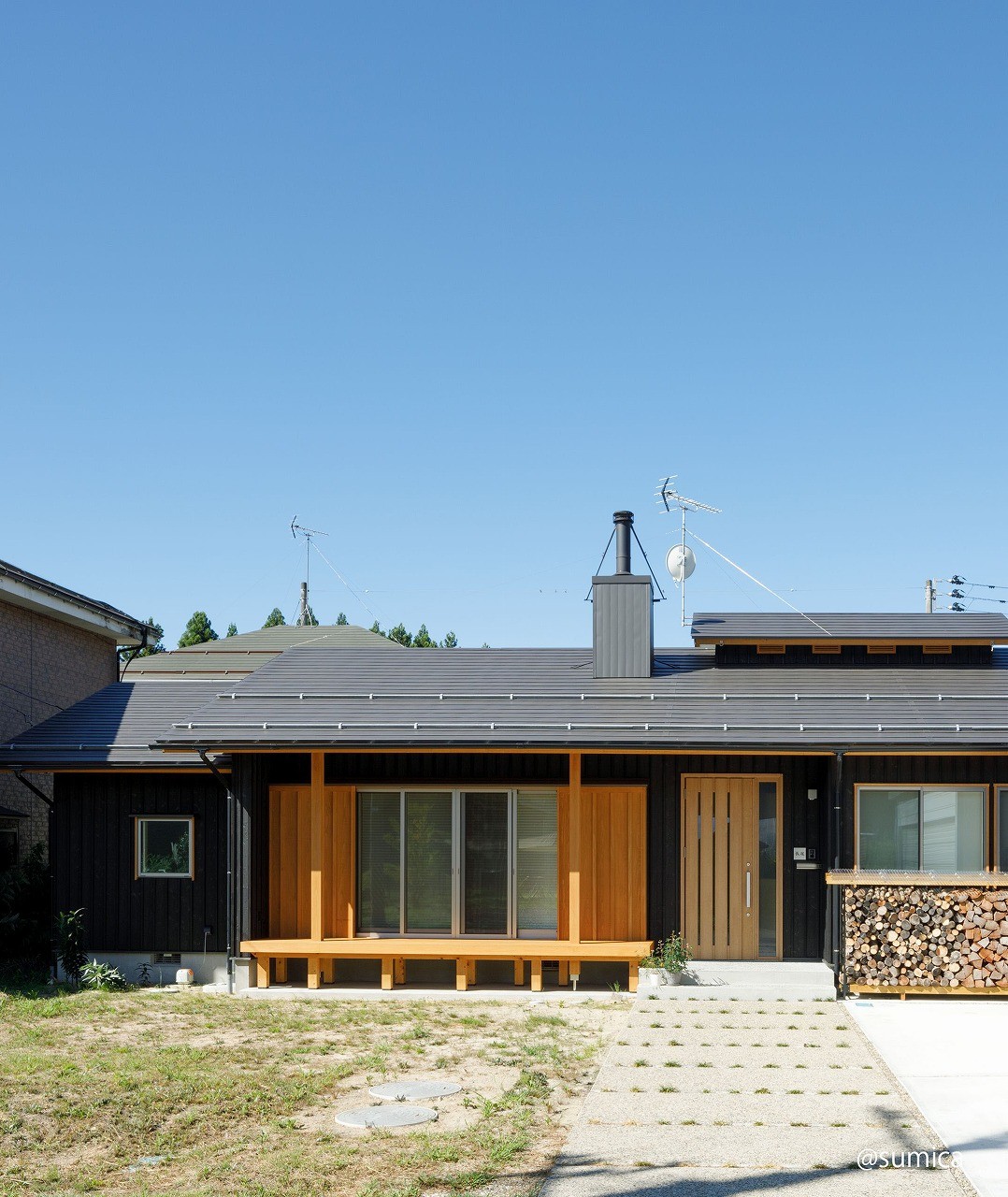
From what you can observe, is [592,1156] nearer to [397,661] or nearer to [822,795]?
[822,795]

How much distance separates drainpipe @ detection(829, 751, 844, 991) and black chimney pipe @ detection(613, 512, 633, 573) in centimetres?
457

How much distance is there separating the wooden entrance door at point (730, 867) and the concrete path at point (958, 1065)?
168 centimetres

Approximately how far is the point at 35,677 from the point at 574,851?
10611 millimetres

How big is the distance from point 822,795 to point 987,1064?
186 inches

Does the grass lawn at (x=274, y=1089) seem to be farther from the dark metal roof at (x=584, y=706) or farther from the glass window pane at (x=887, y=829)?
the glass window pane at (x=887, y=829)

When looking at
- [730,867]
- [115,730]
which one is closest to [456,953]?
[730,867]

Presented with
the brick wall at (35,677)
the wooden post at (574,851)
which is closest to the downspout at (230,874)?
the wooden post at (574,851)

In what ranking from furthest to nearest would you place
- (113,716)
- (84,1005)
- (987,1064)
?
(113,716) < (84,1005) < (987,1064)

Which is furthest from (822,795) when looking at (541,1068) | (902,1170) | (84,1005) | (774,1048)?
(84,1005)

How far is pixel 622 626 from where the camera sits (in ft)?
55.8

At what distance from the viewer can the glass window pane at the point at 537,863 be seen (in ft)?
48.5

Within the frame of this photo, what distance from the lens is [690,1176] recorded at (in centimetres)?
725

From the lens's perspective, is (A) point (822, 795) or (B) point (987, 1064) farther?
(A) point (822, 795)

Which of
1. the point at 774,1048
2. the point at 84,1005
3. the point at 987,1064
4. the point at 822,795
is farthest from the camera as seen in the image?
the point at 822,795
